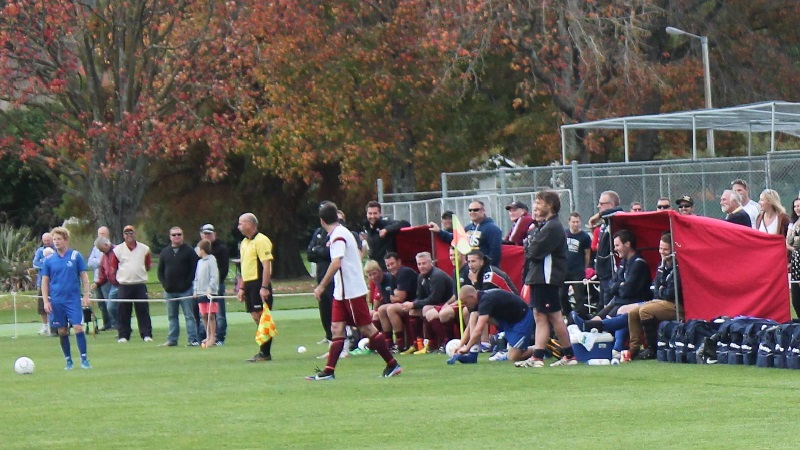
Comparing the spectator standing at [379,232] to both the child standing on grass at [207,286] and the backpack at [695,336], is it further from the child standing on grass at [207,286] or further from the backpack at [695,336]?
the backpack at [695,336]

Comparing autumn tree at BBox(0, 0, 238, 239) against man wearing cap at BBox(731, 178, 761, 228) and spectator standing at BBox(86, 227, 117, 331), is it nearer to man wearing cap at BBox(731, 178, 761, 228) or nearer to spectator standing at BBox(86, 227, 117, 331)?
spectator standing at BBox(86, 227, 117, 331)

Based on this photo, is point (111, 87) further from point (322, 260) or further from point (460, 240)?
point (460, 240)

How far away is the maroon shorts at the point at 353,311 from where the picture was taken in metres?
15.4

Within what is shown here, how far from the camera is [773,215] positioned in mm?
17625

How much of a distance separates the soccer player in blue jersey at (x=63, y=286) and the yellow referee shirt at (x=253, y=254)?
2.20 metres

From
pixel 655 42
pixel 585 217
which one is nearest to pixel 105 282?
pixel 585 217

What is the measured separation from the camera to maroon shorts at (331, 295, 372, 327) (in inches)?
604

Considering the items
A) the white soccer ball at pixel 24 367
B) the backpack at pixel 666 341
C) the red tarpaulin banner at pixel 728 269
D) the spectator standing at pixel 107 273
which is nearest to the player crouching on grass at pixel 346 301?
the backpack at pixel 666 341

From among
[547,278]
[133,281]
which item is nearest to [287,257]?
[133,281]

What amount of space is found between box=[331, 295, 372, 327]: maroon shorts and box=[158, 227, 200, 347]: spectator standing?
8.53m

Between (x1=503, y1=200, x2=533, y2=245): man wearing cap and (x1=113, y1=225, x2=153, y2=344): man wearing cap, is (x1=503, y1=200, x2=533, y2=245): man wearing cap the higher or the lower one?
the higher one

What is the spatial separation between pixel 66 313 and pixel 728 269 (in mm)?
8038

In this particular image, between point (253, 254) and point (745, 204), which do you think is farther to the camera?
point (253, 254)

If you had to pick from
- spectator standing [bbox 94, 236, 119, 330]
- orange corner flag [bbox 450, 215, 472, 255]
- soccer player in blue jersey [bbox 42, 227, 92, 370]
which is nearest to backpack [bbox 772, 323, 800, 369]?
orange corner flag [bbox 450, 215, 472, 255]
